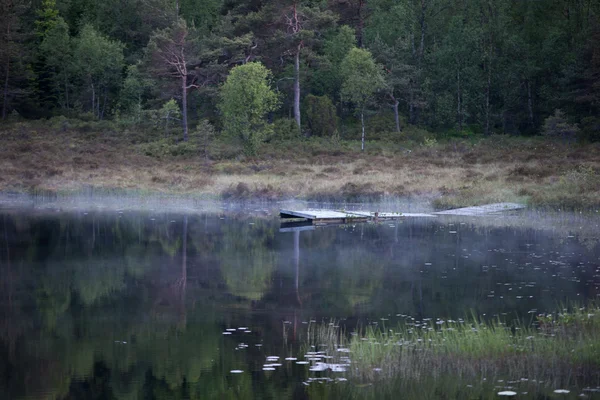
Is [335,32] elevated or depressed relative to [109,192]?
elevated

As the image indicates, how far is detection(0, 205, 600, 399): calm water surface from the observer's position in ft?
38.5

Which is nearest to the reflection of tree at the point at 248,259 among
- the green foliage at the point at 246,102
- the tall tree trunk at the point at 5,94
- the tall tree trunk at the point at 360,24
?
the green foliage at the point at 246,102

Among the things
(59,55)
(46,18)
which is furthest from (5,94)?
(46,18)

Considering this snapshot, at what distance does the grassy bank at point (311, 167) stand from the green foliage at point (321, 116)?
9.73 ft

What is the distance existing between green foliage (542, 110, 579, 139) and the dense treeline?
109mm

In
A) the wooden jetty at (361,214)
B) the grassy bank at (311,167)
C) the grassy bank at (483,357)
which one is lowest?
the grassy bank at (483,357)

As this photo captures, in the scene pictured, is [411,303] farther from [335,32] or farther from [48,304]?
[335,32]

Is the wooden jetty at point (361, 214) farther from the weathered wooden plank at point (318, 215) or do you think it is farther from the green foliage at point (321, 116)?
the green foliage at point (321, 116)

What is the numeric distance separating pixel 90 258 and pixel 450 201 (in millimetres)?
18112

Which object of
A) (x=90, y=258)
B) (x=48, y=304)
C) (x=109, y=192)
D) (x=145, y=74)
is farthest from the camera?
(x=145, y=74)

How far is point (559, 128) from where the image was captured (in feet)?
181

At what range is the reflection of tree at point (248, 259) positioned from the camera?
18.6m

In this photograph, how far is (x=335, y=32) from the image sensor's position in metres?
73.4

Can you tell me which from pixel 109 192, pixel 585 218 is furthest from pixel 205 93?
pixel 585 218
